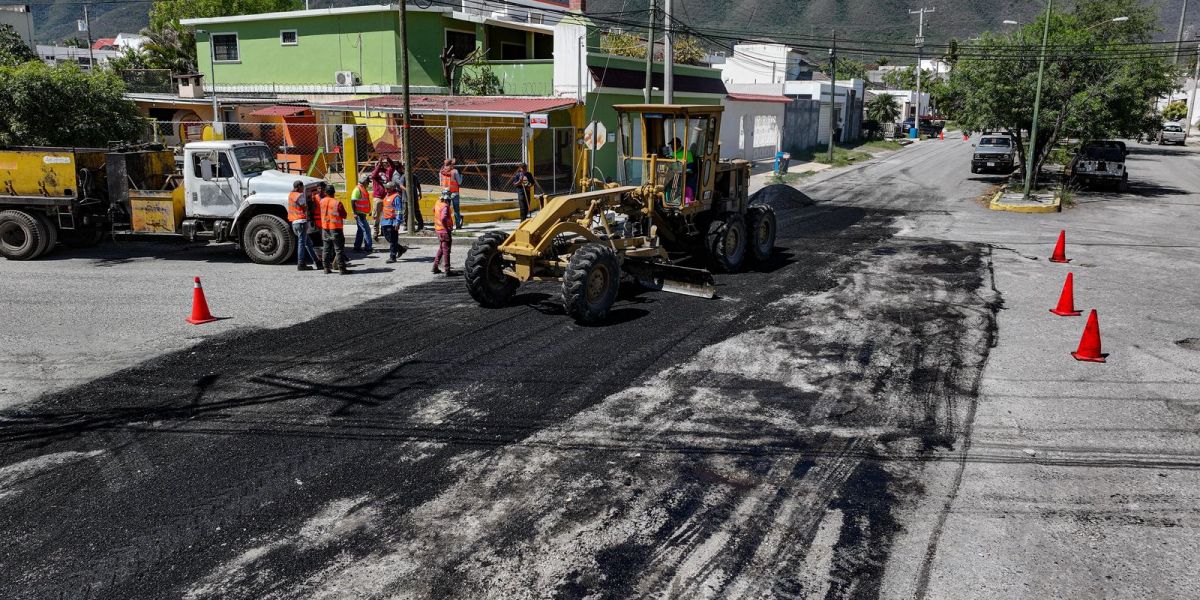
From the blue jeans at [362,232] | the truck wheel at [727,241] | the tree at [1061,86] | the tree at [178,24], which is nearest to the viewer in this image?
the truck wheel at [727,241]

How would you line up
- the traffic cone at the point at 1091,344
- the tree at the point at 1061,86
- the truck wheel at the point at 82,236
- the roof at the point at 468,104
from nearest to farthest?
the traffic cone at the point at 1091,344
the truck wheel at the point at 82,236
the roof at the point at 468,104
the tree at the point at 1061,86

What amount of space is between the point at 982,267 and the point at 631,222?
7.81 m

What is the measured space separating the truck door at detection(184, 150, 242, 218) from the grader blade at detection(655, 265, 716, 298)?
28.3 feet

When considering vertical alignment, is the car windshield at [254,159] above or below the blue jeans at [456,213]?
above

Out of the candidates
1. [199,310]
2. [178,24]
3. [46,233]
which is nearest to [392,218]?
[199,310]

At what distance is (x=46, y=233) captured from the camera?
55.2 feet

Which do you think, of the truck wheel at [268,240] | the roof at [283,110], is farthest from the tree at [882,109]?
the truck wheel at [268,240]

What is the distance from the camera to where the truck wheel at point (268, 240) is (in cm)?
1644

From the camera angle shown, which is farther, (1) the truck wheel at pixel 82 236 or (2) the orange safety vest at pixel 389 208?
(1) the truck wheel at pixel 82 236

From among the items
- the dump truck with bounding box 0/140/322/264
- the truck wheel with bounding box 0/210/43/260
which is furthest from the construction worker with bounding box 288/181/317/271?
the truck wheel with bounding box 0/210/43/260

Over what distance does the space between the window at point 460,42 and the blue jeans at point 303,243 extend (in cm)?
1564

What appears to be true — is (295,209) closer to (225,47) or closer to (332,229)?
(332,229)

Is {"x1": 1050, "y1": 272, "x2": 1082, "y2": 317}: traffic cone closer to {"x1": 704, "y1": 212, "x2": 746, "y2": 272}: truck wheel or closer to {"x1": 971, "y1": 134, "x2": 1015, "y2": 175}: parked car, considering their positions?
{"x1": 704, "y1": 212, "x2": 746, "y2": 272}: truck wheel

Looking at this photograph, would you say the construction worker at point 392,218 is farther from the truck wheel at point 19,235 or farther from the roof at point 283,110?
the roof at point 283,110
